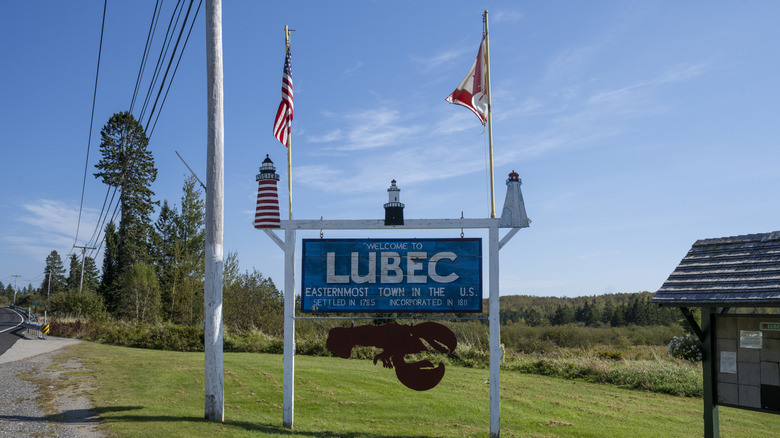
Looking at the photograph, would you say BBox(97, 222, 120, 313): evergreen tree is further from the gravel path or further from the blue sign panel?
the blue sign panel

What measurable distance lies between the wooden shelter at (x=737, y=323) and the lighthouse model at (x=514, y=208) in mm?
2919

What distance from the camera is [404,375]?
11.4 m

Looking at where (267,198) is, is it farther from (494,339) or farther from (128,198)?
(128,198)

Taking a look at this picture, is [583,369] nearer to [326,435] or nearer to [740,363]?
[740,363]

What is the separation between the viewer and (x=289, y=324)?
11.3 meters

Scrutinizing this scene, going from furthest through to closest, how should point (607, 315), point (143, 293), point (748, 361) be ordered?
1. point (607, 315)
2. point (143, 293)
3. point (748, 361)

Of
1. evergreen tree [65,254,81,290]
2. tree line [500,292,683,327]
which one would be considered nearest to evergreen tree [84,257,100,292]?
evergreen tree [65,254,81,290]

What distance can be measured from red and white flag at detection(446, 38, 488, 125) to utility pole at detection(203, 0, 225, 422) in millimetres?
5084

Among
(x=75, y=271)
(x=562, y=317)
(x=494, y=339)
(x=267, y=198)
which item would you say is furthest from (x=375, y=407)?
(x=75, y=271)

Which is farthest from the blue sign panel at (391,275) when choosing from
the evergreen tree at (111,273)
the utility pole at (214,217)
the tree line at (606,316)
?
the evergreen tree at (111,273)

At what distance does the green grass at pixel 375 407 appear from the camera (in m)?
11.0

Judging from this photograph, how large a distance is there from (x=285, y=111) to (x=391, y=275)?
4290 millimetres

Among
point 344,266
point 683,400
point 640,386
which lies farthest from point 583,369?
point 344,266

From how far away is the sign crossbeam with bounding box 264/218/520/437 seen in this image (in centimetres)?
1083
